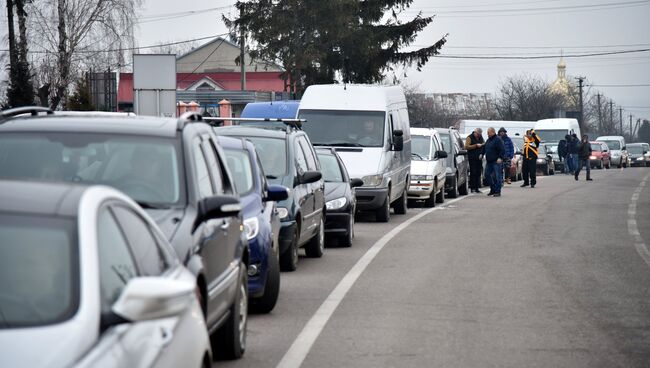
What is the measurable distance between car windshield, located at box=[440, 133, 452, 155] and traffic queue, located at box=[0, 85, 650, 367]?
16.8m

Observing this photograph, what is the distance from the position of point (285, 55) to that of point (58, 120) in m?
47.0

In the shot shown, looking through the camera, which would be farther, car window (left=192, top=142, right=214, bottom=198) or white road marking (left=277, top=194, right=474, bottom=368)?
white road marking (left=277, top=194, right=474, bottom=368)

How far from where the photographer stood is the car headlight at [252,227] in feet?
35.0

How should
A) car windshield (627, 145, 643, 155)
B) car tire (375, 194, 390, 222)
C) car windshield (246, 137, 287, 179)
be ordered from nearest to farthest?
car windshield (246, 137, 287, 179), car tire (375, 194, 390, 222), car windshield (627, 145, 643, 155)

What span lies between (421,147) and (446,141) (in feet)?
11.2

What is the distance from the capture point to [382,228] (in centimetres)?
2186

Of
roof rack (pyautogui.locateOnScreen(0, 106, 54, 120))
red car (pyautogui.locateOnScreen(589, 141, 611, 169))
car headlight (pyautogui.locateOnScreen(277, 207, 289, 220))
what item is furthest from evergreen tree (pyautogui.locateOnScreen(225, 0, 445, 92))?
roof rack (pyautogui.locateOnScreen(0, 106, 54, 120))

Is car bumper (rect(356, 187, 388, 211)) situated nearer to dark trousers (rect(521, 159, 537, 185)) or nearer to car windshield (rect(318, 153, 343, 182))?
car windshield (rect(318, 153, 343, 182))

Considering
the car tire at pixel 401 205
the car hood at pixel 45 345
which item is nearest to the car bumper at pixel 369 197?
the car tire at pixel 401 205

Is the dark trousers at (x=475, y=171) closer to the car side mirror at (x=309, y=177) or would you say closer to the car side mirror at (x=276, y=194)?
the car side mirror at (x=309, y=177)

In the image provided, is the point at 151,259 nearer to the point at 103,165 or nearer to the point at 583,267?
the point at 103,165

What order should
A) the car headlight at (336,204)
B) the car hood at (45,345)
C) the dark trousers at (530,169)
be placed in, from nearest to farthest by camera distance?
1. the car hood at (45,345)
2. the car headlight at (336,204)
3. the dark trousers at (530,169)

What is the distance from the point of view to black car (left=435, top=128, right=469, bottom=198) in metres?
33.2

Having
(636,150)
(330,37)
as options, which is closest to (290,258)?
(330,37)
